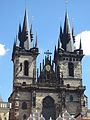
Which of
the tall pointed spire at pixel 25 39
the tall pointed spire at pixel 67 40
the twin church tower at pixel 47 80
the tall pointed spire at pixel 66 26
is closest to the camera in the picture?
the twin church tower at pixel 47 80

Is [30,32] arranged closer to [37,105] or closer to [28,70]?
[28,70]

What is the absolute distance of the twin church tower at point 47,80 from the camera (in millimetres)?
73500

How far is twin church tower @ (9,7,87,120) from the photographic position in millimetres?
73500

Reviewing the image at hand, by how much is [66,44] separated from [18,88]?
12865 millimetres

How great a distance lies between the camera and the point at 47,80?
250ft

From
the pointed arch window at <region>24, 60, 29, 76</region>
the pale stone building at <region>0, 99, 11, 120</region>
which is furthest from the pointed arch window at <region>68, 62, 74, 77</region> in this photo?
the pale stone building at <region>0, 99, 11, 120</region>

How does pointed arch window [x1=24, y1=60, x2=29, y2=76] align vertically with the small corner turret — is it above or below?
below

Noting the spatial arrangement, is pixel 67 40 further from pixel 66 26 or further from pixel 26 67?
pixel 26 67

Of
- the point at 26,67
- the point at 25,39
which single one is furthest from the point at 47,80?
the point at 25,39

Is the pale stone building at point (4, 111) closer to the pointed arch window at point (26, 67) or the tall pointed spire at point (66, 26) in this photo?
the pointed arch window at point (26, 67)

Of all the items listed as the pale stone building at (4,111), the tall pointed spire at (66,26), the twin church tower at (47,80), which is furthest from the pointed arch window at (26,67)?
the tall pointed spire at (66,26)

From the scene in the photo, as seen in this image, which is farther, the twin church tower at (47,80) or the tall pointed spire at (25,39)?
the tall pointed spire at (25,39)

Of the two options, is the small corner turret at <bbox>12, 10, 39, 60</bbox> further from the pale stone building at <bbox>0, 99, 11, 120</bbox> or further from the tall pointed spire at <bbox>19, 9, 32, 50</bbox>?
the pale stone building at <bbox>0, 99, 11, 120</bbox>

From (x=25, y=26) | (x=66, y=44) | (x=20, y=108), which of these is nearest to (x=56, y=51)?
(x=66, y=44)
